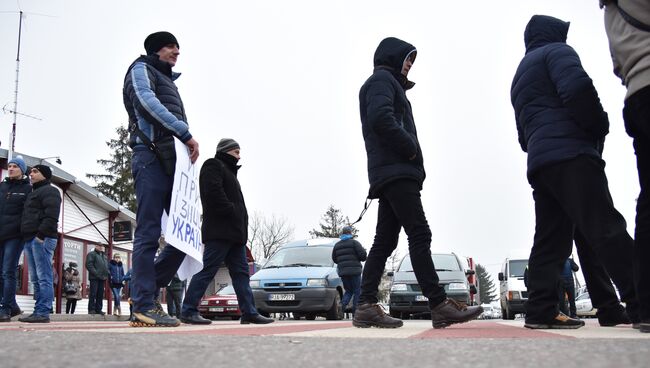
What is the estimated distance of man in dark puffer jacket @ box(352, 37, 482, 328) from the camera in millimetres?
4723

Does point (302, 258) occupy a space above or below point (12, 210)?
below

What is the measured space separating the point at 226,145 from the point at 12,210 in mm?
2809

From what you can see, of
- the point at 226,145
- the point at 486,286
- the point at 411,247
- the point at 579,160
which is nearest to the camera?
the point at 579,160

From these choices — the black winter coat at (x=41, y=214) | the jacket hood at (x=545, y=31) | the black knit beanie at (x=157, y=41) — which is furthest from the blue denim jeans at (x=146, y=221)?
the jacket hood at (x=545, y=31)

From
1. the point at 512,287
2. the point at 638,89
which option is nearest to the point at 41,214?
the point at 638,89

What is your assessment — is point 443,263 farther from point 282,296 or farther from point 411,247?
point 411,247

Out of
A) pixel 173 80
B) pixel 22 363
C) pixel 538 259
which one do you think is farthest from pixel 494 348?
pixel 173 80

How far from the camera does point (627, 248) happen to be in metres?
3.87

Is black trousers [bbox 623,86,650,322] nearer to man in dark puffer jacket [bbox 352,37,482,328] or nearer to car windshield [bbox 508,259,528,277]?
man in dark puffer jacket [bbox 352,37,482,328]

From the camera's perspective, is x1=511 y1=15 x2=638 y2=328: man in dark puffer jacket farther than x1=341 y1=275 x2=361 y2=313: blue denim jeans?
No

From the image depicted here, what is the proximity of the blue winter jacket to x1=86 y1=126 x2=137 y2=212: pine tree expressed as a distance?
43.4 m

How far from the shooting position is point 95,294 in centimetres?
1638

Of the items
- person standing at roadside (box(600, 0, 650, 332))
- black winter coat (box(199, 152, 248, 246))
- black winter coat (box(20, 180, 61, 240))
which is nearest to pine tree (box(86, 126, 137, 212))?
black winter coat (box(20, 180, 61, 240))

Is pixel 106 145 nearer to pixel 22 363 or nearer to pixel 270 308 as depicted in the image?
pixel 270 308
